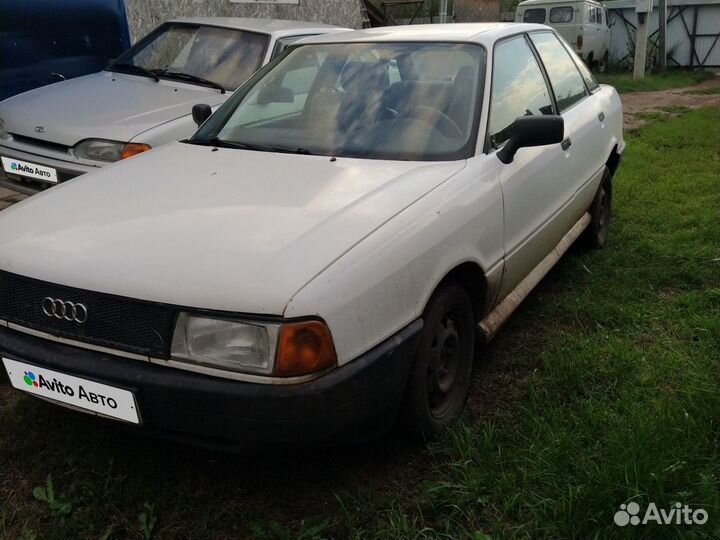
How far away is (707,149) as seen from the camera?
24.7ft

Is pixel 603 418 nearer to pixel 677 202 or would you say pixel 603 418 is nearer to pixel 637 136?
pixel 677 202

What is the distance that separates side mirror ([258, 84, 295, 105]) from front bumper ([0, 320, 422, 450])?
1677mm

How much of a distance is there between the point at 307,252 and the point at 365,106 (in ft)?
3.93

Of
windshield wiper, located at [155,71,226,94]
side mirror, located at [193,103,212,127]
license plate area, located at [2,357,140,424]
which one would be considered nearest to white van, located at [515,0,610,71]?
windshield wiper, located at [155,71,226,94]

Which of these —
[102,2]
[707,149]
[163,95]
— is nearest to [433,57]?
[163,95]

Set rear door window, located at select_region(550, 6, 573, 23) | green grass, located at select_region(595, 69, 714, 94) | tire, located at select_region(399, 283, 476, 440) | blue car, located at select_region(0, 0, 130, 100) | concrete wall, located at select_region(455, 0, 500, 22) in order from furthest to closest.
Result: concrete wall, located at select_region(455, 0, 500, 22), rear door window, located at select_region(550, 6, 573, 23), green grass, located at select_region(595, 69, 714, 94), blue car, located at select_region(0, 0, 130, 100), tire, located at select_region(399, 283, 476, 440)

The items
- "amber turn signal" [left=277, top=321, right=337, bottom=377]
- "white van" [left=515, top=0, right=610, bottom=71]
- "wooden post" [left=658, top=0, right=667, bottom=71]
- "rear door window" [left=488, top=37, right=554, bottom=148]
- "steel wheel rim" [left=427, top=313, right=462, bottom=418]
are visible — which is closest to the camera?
"amber turn signal" [left=277, top=321, right=337, bottom=377]

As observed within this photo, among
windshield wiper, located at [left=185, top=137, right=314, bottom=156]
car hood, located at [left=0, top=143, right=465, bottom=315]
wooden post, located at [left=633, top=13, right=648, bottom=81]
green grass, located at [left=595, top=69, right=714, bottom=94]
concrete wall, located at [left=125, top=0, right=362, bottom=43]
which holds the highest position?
concrete wall, located at [left=125, top=0, right=362, bottom=43]

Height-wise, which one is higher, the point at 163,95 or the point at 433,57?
the point at 433,57

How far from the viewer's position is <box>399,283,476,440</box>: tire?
7.62 ft

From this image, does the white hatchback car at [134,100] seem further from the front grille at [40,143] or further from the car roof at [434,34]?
the car roof at [434,34]

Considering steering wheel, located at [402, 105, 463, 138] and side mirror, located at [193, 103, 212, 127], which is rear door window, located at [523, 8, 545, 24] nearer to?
side mirror, located at [193, 103, 212, 127]

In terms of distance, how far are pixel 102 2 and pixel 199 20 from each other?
2863 mm

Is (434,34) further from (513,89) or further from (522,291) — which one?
(522,291)
